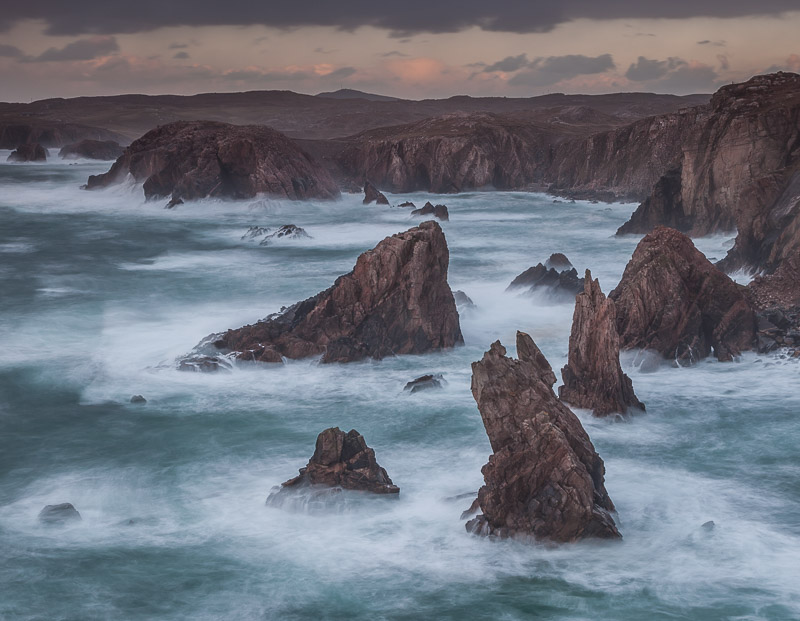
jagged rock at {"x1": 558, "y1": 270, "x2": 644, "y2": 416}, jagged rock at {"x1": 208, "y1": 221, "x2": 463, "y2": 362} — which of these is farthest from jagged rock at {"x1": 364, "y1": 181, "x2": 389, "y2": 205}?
jagged rock at {"x1": 558, "y1": 270, "x2": 644, "y2": 416}

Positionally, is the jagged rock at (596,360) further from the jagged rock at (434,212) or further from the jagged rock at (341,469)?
the jagged rock at (434,212)

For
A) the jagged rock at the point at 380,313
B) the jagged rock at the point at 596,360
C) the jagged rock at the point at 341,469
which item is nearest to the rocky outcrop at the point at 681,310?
the jagged rock at the point at 596,360

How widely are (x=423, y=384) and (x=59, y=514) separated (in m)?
10.7

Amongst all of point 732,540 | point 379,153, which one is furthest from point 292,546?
point 379,153

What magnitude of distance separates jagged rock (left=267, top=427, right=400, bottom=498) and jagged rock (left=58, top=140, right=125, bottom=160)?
→ 4512 inches

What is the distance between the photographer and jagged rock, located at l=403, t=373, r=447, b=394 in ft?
88.9

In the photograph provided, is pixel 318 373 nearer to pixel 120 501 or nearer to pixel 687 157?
pixel 120 501

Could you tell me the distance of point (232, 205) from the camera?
7875cm

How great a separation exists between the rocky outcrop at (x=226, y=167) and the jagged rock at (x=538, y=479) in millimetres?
63735

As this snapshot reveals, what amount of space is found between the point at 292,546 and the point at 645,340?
14194 mm

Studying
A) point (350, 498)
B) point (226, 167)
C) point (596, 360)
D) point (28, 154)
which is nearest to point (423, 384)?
point (596, 360)

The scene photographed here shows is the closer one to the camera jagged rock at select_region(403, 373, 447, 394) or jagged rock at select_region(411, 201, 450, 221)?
jagged rock at select_region(403, 373, 447, 394)

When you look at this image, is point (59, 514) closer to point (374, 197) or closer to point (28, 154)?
point (374, 197)

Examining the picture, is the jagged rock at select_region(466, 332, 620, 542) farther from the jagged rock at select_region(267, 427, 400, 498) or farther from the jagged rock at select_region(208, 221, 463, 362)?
the jagged rock at select_region(208, 221, 463, 362)
